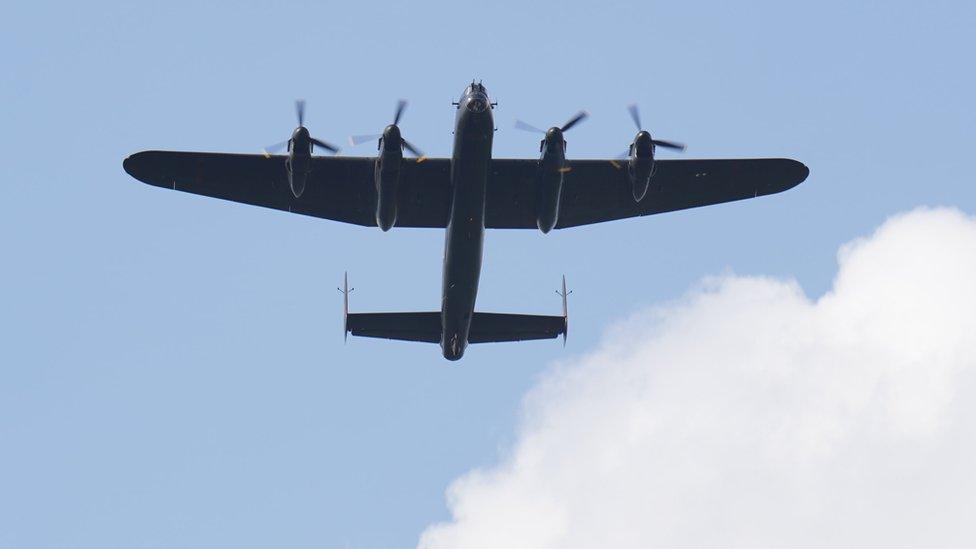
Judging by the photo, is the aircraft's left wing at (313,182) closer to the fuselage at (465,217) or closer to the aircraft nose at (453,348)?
the fuselage at (465,217)

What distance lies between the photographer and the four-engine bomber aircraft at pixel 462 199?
37594 millimetres

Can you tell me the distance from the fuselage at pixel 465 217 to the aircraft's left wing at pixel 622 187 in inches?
124

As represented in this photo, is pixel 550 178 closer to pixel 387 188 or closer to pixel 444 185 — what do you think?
pixel 444 185

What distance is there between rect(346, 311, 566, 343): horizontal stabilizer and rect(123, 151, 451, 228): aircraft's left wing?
124 inches

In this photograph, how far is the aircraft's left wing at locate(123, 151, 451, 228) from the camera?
39.8m

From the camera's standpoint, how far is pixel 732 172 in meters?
41.4

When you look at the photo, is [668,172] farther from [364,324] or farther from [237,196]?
[237,196]

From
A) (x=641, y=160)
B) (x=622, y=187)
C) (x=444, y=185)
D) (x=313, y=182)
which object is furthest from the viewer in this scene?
(x=622, y=187)

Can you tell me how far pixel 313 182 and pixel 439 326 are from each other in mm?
6121

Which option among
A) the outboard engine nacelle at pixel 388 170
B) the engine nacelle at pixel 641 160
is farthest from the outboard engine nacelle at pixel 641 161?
the outboard engine nacelle at pixel 388 170

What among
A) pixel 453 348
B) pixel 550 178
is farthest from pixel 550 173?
pixel 453 348

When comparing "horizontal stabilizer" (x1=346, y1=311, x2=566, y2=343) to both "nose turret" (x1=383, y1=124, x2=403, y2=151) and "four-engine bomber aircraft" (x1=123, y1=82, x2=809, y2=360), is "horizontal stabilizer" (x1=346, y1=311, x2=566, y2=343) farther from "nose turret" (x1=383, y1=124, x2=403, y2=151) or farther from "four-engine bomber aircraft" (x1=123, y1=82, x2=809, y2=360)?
"nose turret" (x1=383, y1=124, x2=403, y2=151)

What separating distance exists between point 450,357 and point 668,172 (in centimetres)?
918

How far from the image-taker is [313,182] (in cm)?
4109
